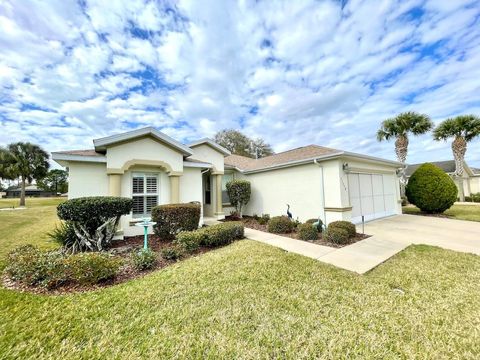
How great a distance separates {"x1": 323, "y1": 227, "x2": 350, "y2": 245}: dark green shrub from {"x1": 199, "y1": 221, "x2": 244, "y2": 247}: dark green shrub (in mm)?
3469

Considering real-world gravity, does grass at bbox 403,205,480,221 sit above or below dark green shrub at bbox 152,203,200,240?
below

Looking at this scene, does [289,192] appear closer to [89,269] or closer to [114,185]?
[114,185]

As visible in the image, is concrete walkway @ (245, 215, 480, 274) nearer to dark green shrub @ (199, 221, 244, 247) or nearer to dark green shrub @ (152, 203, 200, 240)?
dark green shrub @ (199, 221, 244, 247)

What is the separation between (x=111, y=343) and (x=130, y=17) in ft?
34.0

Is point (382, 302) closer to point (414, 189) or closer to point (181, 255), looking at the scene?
point (181, 255)

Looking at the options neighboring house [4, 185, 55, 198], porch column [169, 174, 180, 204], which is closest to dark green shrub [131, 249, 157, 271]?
porch column [169, 174, 180, 204]

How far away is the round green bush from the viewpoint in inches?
517

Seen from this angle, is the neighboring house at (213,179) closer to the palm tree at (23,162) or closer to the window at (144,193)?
the window at (144,193)

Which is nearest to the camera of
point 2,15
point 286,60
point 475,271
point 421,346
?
point 421,346

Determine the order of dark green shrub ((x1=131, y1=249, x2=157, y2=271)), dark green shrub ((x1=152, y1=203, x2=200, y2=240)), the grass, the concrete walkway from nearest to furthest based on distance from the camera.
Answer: dark green shrub ((x1=131, y1=249, x2=157, y2=271)) < the concrete walkway < dark green shrub ((x1=152, y1=203, x2=200, y2=240)) < the grass

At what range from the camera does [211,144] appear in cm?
1341

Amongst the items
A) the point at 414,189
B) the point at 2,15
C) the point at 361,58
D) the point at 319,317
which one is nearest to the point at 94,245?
the point at 319,317

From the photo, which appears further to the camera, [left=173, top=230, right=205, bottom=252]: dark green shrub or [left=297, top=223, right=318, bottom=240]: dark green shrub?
[left=297, top=223, right=318, bottom=240]: dark green shrub

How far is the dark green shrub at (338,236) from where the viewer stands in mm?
7484
